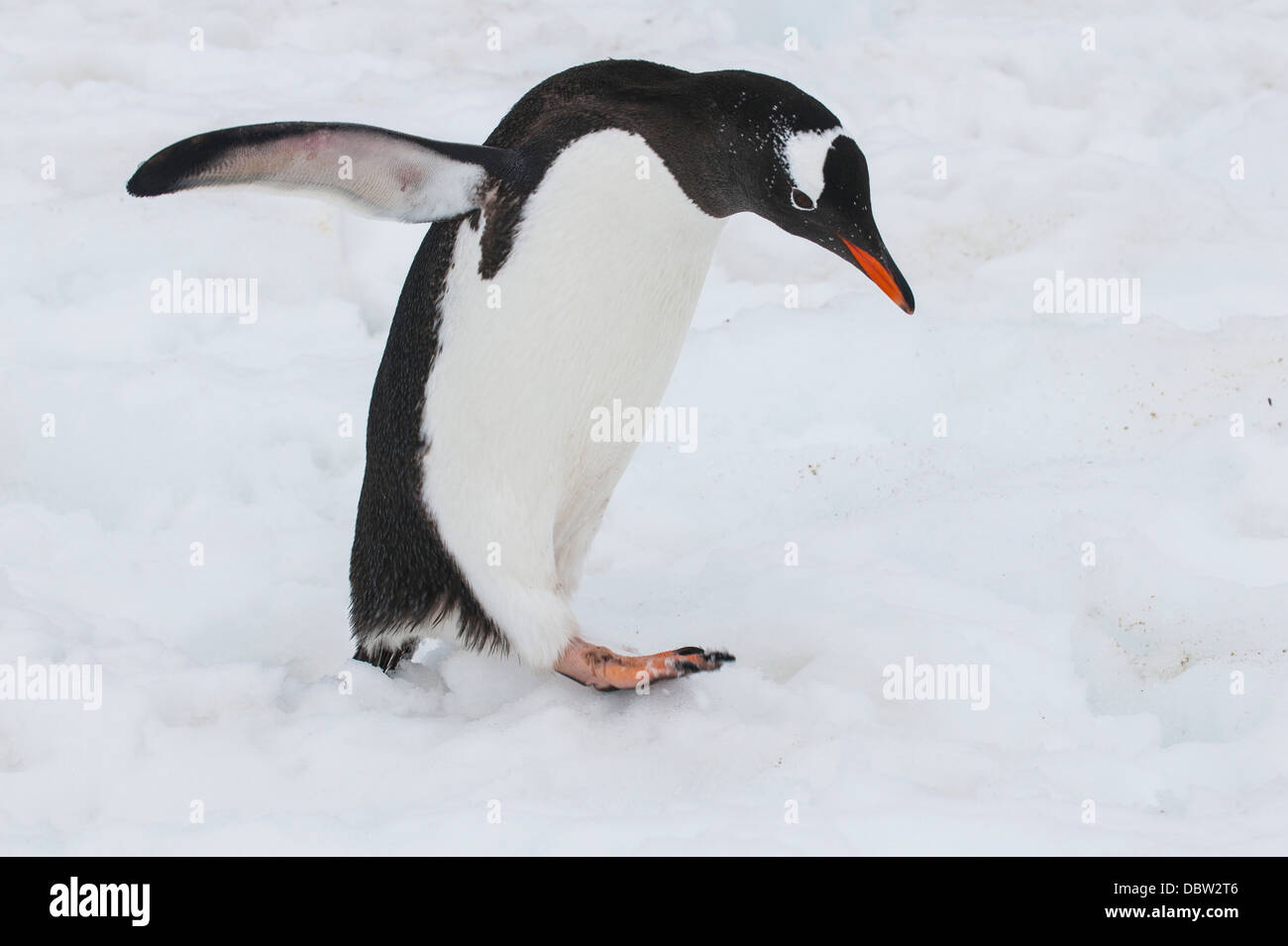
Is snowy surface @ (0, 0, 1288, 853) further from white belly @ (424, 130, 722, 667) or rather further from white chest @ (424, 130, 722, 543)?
white chest @ (424, 130, 722, 543)

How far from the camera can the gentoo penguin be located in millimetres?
1667

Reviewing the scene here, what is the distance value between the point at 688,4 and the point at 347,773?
3.50 m

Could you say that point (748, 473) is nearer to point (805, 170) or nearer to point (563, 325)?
point (563, 325)

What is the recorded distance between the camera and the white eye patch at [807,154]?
165 centimetres

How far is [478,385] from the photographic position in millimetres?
1805

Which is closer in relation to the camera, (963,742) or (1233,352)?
(963,742)

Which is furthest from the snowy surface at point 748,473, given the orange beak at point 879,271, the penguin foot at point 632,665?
the orange beak at point 879,271

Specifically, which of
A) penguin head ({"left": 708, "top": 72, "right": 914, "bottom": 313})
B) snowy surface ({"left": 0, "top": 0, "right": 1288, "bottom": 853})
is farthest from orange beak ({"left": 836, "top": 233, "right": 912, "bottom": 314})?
snowy surface ({"left": 0, "top": 0, "right": 1288, "bottom": 853})

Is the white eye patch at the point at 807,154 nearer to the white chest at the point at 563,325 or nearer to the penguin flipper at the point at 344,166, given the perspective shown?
the white chest at the point at 563,325

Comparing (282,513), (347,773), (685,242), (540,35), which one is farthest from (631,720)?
(540,35)

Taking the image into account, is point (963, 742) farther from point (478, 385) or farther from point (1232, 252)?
point (1232, 252)

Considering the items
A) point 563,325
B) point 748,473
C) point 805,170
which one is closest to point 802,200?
point 805,170

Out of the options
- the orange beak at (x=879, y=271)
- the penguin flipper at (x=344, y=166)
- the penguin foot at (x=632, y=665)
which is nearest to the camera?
the penguin flipper at (x=344, y=166)

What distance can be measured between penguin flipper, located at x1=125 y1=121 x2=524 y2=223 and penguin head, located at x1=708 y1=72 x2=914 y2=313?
0.31 m
